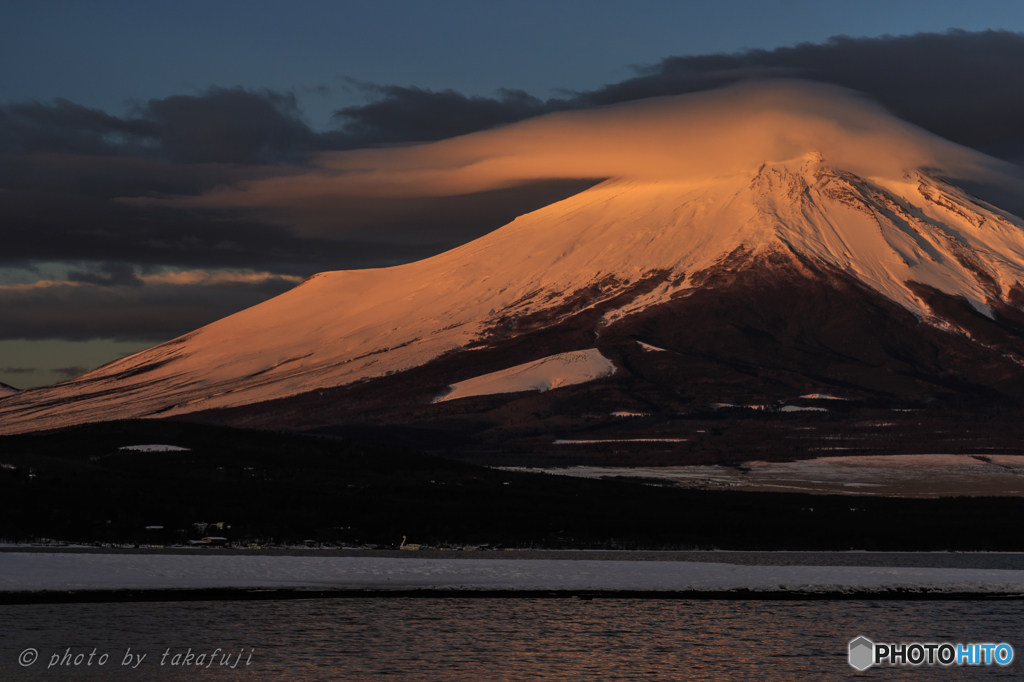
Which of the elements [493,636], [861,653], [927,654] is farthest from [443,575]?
[927,654]

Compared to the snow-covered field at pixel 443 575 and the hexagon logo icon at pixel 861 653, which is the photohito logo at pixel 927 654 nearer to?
the hexagon logo icon at pixel 861 653

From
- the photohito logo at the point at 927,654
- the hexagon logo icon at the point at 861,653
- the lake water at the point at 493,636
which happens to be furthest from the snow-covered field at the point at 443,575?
the hexagon logo icon at the point at 861,653

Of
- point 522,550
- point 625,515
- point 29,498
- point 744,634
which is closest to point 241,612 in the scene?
point 744,634

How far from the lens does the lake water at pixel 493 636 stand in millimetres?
39312

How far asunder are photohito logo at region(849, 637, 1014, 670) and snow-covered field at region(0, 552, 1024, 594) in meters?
14.4

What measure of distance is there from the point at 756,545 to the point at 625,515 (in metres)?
14.8

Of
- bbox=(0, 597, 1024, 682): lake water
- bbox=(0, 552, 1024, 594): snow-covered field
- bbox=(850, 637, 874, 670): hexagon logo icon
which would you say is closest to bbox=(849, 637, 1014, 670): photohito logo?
bbox=(850, 637, 874, 670): hexagon logo icon

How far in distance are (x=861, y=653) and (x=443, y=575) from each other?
24.3m

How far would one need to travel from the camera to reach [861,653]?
4269 centimetres

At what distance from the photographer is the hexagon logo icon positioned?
136ft

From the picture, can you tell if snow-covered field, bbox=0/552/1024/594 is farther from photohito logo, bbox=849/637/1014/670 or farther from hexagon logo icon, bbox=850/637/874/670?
hexagon logo icon, bbox=850/637/874/670

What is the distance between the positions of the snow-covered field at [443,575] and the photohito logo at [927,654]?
47.3ft

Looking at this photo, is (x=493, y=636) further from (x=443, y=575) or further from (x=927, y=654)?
(x=443, y=575)

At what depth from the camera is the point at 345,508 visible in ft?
307
